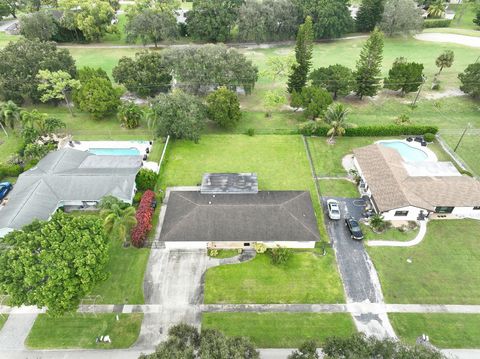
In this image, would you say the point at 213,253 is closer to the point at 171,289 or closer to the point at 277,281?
the point at 171,289

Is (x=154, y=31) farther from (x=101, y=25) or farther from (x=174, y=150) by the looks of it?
(x=174, y=150)

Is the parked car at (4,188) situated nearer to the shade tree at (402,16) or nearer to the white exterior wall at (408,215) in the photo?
the white exterior wall at (408,215)

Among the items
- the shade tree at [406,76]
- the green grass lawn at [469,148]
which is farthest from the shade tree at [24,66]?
the green grass lawn at [469,148]

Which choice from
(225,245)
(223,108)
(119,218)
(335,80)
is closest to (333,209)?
(225,245)

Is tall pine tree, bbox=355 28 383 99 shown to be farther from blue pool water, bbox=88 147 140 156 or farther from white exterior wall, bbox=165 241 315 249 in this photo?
blue pool water, bbox=88 147 140 156

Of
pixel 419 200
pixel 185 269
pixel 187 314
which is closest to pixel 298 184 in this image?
pixel 419 200

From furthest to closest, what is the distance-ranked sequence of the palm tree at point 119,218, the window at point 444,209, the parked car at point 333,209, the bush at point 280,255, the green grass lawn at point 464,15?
the green grass lawn at point 464,15, the window at point 444,209, the parked car at point 333,209, the bush at point 280,255, the palm tree at point 119,218
